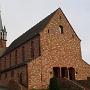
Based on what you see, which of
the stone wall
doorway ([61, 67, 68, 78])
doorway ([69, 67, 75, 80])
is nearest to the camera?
the stone wall

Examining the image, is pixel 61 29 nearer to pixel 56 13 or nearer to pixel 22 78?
pixel 56 13

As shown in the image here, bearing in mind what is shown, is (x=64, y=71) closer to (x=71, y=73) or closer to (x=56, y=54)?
(x=71, y=73)

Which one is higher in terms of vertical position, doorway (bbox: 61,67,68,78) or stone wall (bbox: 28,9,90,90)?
stone wall (bbox: 28,9,90,90)

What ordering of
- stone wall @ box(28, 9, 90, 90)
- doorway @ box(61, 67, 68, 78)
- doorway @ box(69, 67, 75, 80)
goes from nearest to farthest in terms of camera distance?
stone wall @ box(28, 9, 90, 90)
doorway @ box(61, 67, 68, 78)
doorway @ box(69, 67, 75, 80)

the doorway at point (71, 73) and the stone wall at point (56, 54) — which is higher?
the stone wall at point (56, 54)

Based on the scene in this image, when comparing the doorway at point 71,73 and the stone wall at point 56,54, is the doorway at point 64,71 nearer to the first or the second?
the stone wall at point 56,54

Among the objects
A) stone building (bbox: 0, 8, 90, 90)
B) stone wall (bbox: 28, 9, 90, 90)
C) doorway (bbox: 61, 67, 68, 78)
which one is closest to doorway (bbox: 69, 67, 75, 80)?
stone building (bbox: 0, 8, 90, 90)

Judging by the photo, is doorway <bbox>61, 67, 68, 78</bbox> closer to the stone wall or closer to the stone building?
the stone building

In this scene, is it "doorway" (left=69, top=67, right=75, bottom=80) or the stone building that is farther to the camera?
"doorway" (left=69, top=67, right=75, bottom=80)

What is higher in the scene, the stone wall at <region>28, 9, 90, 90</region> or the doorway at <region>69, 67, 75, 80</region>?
the stone wall at <region>28, 9, 90, 90</region>

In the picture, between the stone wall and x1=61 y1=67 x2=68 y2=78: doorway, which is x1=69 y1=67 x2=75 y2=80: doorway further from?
x1=61 y1=67 x2=68 y2=78: doorway

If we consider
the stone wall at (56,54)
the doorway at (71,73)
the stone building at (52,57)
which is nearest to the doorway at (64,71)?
the stone building at (52,57)

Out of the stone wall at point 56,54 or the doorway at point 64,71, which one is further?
→ the doorway at point 64,71

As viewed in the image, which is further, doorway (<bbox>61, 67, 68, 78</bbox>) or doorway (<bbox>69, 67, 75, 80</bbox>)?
doorway (<bbox>69, 67, 75, 80</bbox>)
